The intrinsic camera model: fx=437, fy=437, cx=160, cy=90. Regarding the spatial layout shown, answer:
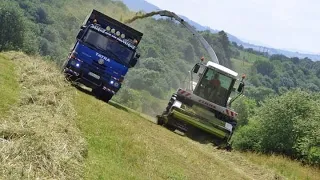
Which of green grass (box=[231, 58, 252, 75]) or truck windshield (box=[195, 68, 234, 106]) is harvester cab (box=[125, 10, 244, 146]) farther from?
green grass (box=[231, 58, 252, 75])

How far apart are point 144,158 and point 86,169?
262cm

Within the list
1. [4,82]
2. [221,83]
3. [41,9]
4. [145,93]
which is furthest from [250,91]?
[4,82]

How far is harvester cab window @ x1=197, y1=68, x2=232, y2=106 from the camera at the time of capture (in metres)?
21.9

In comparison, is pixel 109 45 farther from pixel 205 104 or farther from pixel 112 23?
pixel 205 104

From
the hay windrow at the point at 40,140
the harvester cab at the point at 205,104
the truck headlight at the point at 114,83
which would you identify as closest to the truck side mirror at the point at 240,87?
the harvester cab at the point at 205,104

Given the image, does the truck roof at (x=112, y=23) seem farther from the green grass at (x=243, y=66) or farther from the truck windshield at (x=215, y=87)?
the green grass at (x=243, y=66)

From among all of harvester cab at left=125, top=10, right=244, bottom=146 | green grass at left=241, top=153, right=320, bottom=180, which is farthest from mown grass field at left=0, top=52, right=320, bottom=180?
harvester cab at left=125, top=10, right=244, bottom=146

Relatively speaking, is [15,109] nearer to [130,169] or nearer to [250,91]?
[130,169]

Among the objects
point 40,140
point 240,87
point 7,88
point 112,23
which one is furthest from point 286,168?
point 40,140

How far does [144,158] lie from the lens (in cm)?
1018

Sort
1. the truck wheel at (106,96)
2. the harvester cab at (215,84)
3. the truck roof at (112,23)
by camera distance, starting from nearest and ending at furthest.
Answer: the truck wheel at (106,96) < the truck roof at (112,23) < the harvester cab at (215,84)

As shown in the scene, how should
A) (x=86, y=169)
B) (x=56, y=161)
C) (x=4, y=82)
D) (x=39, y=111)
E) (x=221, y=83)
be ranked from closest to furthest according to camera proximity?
1. (x=56, y=161)
2. (x=86, y=169)
3. (x=39, y=111)
4. (x=4, y=82)
5. (x=221, y=83)

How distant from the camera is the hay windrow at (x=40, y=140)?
6551 mm

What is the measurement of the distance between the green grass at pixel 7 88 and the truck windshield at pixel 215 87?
9731 millimetres
